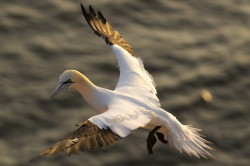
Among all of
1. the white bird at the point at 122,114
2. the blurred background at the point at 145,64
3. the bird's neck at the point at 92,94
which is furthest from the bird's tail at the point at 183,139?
the blurred background at the point at 145,64

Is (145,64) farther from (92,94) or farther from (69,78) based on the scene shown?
(92,94)

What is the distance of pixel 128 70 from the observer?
15.5 meters

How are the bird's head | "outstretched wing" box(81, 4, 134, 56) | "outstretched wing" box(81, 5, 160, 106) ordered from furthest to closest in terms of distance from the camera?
"outstretched wing" box(81, 4, 134, 56) → "outstretched wing" box(81, 5, 160, 106) → the bird's head

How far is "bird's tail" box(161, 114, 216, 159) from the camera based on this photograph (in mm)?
14070

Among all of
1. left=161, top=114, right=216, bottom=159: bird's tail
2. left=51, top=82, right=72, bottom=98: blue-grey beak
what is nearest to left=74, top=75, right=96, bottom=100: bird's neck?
left=51, top=82, right=72, bottom=98: blue-grey beak

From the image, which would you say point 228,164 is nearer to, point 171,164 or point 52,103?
point 171,164

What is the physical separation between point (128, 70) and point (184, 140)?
2.00m

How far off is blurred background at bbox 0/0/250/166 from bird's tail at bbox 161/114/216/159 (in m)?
2.32

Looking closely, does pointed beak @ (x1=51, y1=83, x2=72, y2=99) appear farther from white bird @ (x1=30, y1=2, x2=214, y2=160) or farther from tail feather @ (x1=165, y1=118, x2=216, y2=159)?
tail feather @ (x1=165, y1=118, x2=216, y2=159)

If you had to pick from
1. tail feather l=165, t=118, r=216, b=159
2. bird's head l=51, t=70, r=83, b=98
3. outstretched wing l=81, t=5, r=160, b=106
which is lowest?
tail feather l=165, t=118, r=216, b=159

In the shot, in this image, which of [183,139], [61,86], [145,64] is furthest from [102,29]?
[183,139]

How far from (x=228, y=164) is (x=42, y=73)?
15.1 feet

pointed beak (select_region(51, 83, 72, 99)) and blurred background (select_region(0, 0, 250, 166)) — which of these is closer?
pointed beak (select_region(51, 83, 72, 99))

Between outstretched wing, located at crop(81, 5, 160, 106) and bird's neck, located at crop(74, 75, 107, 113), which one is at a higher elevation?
outstretched wing, located at crop(81, 5, 160, 106)
